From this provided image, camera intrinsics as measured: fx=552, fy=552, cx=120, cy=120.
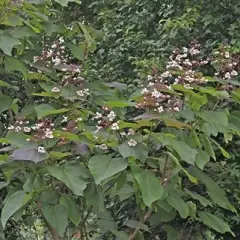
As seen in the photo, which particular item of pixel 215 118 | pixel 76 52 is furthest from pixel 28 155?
pixel 76 52

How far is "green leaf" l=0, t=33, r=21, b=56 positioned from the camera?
1.99m

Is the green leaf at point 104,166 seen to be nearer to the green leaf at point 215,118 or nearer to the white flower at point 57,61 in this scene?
the green leaf at point 215,118

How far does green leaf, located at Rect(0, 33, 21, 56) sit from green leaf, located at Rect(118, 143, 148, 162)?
579 mm

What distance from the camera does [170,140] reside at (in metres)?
1.78

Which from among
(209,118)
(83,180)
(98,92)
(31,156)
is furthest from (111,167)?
(98,92)

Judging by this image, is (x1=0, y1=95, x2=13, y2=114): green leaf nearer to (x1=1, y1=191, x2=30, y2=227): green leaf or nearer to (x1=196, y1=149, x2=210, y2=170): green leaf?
(x1=1, y1=191, x2=30, y2=227): green leaf

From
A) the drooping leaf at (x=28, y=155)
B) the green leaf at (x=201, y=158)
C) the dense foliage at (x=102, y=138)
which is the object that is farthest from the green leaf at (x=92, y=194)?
the green leaf at (x=201, y=158)

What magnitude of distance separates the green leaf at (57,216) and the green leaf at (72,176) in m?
0.14

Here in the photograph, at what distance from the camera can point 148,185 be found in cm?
179

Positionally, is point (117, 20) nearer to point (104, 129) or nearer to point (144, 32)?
point (144, 32)

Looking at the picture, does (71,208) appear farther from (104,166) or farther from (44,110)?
(44,110)

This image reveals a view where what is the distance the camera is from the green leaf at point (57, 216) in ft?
6.06

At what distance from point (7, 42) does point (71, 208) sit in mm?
647

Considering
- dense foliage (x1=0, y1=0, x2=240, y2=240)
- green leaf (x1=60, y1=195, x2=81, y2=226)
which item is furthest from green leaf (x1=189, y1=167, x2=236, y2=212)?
green leaf (x1=60, y1=195, x2=81, y2=226)
